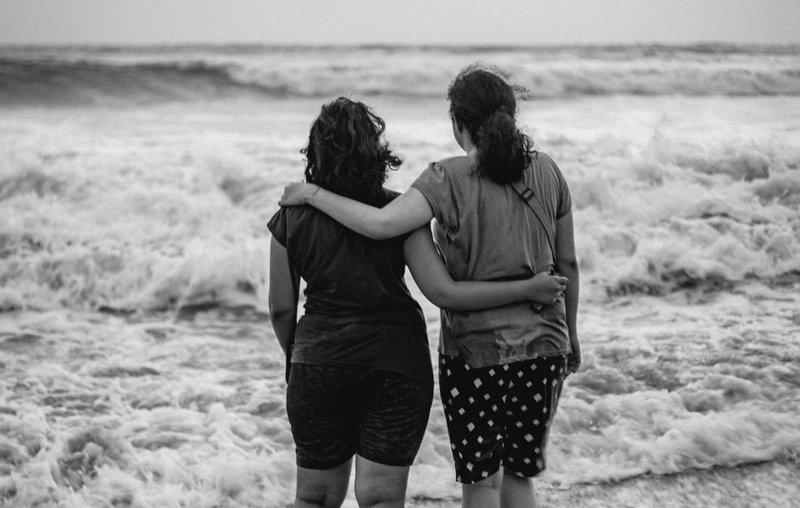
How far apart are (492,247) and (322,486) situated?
811 mm

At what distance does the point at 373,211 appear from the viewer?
6.89 feet

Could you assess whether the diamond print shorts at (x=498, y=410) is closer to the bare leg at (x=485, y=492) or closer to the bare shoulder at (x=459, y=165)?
the bare leg at (x=485, y=492)

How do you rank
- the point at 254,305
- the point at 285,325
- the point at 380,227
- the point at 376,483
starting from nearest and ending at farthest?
the point at 380,227 → the point at 376,483 → the point at 285,325 → the point at 254,305

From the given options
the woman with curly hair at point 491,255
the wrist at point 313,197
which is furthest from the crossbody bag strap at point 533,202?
the wrist at point 313,197

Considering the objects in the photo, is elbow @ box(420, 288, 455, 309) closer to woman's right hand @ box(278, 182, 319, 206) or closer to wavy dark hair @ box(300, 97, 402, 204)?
wavy dark hair @ box(300, 97, 402, 204)

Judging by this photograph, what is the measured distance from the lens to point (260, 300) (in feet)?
20.8

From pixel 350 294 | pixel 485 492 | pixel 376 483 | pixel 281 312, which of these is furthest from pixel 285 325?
pixel 485 492

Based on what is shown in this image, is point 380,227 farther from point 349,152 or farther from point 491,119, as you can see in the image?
point 491,119

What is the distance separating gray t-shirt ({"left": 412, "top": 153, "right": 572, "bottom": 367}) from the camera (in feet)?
7.06

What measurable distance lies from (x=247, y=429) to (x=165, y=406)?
568mm

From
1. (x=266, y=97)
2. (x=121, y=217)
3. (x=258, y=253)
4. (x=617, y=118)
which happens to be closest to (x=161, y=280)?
(x=258, y=253)

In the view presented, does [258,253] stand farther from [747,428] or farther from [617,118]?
[617,118]

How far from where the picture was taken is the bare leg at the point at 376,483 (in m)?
2.20

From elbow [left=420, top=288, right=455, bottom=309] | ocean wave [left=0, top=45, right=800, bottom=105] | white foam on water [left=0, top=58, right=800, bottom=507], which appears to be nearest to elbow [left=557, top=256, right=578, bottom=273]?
elbow [left=420, top=288, right=455, bottom=309]
